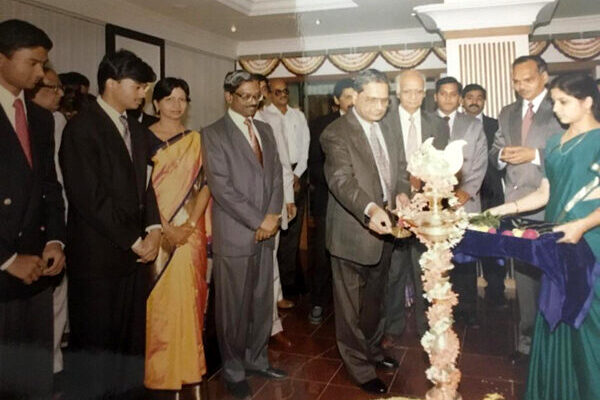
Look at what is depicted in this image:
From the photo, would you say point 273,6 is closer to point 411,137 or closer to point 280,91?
point 280,91

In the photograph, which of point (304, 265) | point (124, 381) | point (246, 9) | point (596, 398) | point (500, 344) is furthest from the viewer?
point (304, 265)

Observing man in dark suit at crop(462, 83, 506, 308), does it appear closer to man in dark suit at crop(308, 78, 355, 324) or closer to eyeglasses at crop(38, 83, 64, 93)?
man in dark suit at crop(308, 78, 355, 324)

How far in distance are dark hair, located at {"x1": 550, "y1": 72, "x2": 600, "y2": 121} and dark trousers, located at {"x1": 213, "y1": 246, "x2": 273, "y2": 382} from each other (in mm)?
1284

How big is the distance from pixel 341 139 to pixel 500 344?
1.23m

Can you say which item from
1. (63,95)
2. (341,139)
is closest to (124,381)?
(63,95)

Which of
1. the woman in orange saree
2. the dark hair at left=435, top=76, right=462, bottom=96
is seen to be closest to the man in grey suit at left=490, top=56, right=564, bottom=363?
the dark hair at left=435, top=76, right=462, bottom=96

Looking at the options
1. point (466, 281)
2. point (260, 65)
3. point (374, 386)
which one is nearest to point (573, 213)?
point (466, 281)

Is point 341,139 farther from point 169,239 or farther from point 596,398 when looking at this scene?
point 596,398

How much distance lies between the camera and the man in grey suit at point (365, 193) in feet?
6.37

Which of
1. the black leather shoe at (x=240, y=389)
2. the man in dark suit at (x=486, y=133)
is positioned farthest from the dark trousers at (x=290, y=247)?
the man in dark suit at (x=486, y=133)

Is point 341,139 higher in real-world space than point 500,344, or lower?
higher

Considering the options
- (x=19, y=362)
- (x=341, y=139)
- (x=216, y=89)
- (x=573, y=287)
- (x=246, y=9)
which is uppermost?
(x=246, y=9)

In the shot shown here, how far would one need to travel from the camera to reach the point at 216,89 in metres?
2.51

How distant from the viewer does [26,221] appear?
152 cm
